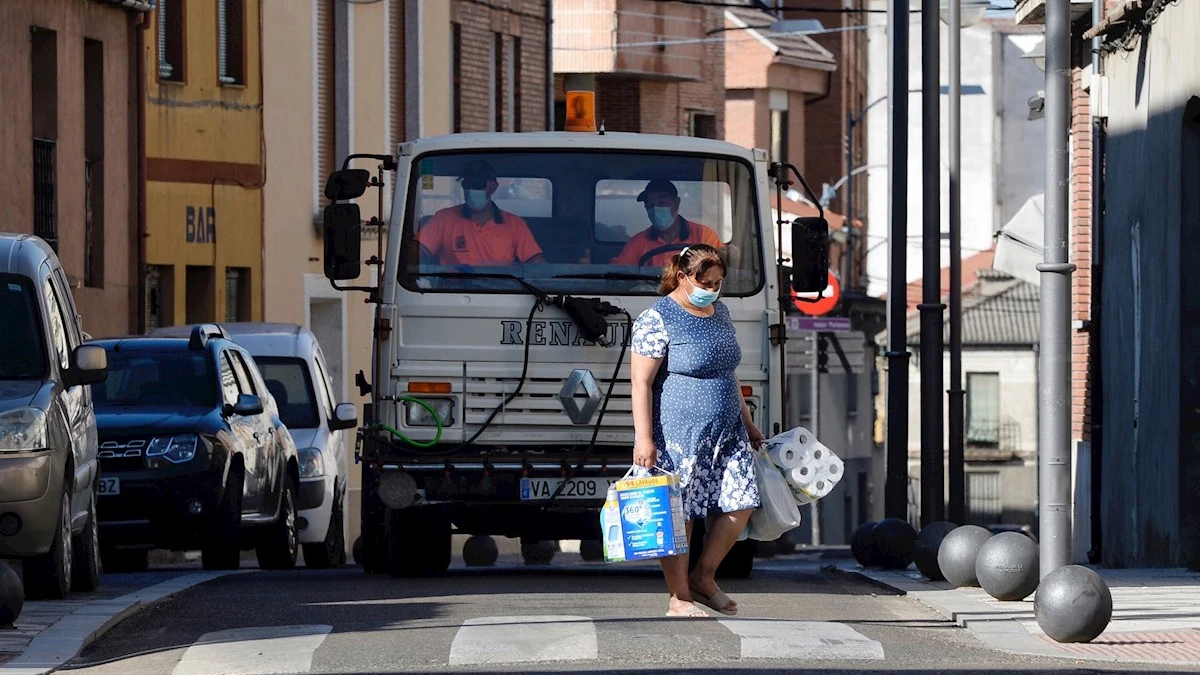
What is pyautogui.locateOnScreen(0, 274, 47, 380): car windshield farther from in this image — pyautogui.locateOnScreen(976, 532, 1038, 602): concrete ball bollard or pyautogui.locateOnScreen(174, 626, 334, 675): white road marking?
pyautogui.locateOnScreen(976, 532, 1038, 602): concrete ball bollard

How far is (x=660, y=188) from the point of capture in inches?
611

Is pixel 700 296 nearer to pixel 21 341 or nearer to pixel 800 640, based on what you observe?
pixel 800 640

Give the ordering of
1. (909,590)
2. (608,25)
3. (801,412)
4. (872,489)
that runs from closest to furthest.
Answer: (909,590)
(608,25)
(801,412)
(872,489)

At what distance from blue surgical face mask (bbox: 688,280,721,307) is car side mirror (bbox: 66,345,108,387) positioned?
11.2ft

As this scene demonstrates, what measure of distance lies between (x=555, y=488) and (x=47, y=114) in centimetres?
1375

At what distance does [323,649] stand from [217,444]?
7347 mm

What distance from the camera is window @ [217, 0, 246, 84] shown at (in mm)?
33969

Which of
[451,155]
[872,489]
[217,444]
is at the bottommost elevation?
[872,489]

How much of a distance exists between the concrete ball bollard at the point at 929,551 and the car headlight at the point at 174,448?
480 centimetres

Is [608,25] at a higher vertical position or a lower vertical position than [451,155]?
higher

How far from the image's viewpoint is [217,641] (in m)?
11.4

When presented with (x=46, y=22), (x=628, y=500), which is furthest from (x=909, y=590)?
(x=46, y=22)

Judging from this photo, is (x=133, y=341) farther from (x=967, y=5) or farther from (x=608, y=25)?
(x=608, y=25)

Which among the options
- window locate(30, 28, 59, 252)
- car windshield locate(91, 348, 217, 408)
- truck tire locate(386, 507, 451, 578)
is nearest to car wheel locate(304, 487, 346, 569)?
car windshield locate(91, 348, 217, 408)
